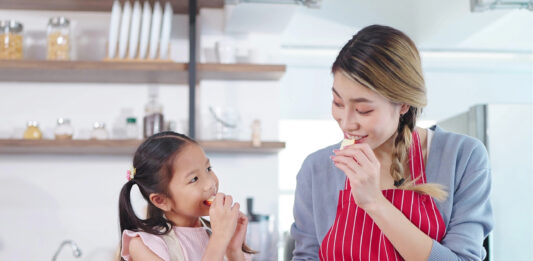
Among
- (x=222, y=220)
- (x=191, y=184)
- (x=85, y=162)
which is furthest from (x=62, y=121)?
(x=222, y=220)

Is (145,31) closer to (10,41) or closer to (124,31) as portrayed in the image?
(124,31)

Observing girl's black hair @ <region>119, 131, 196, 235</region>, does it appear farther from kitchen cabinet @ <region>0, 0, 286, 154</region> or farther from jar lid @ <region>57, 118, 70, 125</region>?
jar lid @ <region>57, 118, 70, 125</region>

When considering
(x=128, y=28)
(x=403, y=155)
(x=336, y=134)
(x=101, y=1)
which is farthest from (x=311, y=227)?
(x=336, y=134)

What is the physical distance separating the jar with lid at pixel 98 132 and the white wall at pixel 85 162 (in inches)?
7.3

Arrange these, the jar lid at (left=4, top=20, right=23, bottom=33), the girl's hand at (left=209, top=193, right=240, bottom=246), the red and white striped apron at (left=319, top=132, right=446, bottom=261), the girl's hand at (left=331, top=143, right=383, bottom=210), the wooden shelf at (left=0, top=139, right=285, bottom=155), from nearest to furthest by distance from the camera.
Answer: the girl's hand at (left=331, top=143, right=383, bottom=210) < the red and white striped apron at (left=319, top=132, right=446, bottom=261) < the girl's hand at (left=209, top=193, right=240, bottom=246) < the wooden shelf at (left=0, top=139, right=285, bottom=155) < the jar lid at (left=4, top=20, right=23, bottom=33)

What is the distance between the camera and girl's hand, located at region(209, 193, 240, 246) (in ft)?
5.19

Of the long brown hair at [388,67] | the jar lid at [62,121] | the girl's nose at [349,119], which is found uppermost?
the long brown hair at [388,67]

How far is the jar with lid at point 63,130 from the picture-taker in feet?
10.2

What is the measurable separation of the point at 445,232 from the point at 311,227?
0.34 metres

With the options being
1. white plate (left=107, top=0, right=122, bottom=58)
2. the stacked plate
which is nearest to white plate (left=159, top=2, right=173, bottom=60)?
the stacked plate

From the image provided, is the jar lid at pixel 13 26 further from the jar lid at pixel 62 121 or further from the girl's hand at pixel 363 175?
the girl's hand at pixel 363 175

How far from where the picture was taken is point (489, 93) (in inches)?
177

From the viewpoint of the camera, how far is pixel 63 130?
3.12 meters

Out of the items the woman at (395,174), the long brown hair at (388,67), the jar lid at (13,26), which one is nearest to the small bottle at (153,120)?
the jar lid at (13,26)
